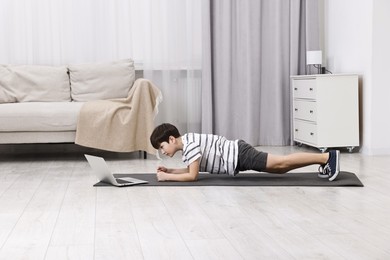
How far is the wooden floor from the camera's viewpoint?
2639 millimetres

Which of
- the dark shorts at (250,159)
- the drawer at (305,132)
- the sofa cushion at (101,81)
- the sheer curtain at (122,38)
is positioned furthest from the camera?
the sheer curtain at (122,38)

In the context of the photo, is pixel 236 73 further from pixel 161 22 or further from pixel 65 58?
pixel 65 58

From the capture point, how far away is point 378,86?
5.79 meters

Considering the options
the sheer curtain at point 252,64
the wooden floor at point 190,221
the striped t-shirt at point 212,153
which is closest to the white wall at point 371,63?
the sheer curtain at point 252,64

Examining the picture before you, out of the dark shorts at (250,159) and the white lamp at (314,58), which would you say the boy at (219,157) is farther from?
the white lamp at (314,58)

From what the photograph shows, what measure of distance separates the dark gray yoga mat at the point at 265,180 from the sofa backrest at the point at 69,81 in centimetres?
166

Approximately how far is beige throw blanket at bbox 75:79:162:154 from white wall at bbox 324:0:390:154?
1722 mm

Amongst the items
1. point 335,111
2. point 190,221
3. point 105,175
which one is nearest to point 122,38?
point 335,111

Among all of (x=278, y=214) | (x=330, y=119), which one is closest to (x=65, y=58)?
(x=330, y=119)

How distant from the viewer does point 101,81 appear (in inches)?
244

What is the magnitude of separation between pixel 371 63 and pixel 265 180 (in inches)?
75.4

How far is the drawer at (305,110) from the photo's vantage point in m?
6.00

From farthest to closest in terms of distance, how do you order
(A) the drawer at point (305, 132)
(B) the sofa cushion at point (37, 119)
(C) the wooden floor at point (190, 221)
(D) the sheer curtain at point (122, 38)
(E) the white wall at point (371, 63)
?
(D) the sheer curtain at point (122, 38) < (A) the drawer at point (305, 132) < (E) the white wall at point (371, 63) < (B) the sofa cushion at point (37, 119) < (C) the wooden floor at point (190, 221)

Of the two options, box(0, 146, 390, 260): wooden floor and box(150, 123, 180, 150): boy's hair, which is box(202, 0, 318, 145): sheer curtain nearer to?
box(0, 146, 390, 260): wooden floor
